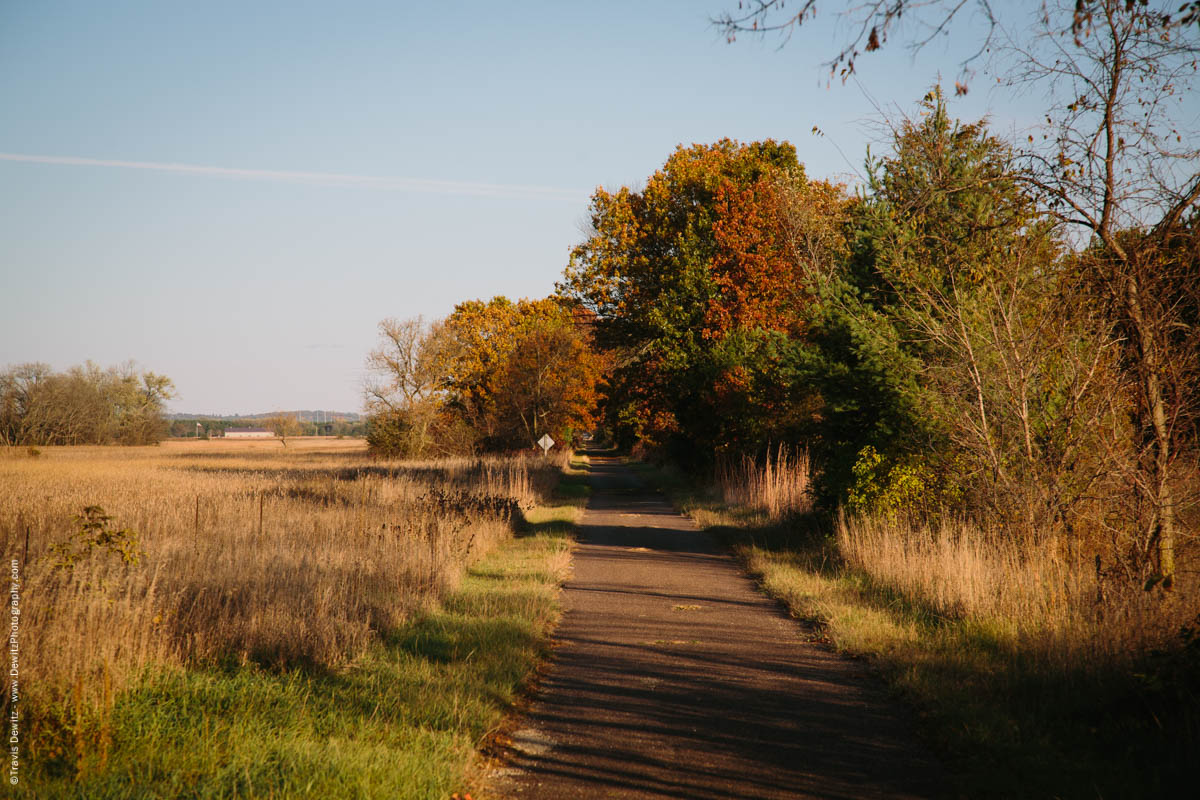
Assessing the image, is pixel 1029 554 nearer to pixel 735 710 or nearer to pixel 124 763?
pixel 735 710

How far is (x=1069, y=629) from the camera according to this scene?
6559 millimetres

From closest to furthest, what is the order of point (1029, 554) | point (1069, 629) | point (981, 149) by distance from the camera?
point (1069, 629), point (1029, 554), point (981, 149)

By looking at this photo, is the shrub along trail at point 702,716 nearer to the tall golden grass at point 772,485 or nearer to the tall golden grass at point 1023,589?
the tall golden grass at point 1023,589

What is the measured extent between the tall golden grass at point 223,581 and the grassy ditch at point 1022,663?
4.73 metres

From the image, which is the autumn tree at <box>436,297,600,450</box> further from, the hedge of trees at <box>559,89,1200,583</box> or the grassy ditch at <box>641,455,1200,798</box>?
the grassy ditch at <box>641,455,1200,798</box>

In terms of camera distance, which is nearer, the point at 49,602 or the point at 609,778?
the point at 609,778

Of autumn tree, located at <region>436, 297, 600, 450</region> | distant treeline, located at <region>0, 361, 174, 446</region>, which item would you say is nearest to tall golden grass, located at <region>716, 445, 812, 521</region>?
autumn tree, located at <region>436, 297, 600, 450</region>

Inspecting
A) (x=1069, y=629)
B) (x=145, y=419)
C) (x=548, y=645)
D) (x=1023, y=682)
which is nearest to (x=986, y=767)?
(x=1023, y=682)

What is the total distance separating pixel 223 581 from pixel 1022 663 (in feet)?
24.7

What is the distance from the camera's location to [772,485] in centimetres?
2028

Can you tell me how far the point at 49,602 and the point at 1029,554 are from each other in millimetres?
9500

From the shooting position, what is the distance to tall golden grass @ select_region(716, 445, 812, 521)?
18.0 m

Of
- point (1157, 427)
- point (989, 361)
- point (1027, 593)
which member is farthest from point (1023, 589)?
point (989, 361)

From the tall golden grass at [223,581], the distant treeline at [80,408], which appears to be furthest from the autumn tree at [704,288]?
the distant treeline at [80,408]
